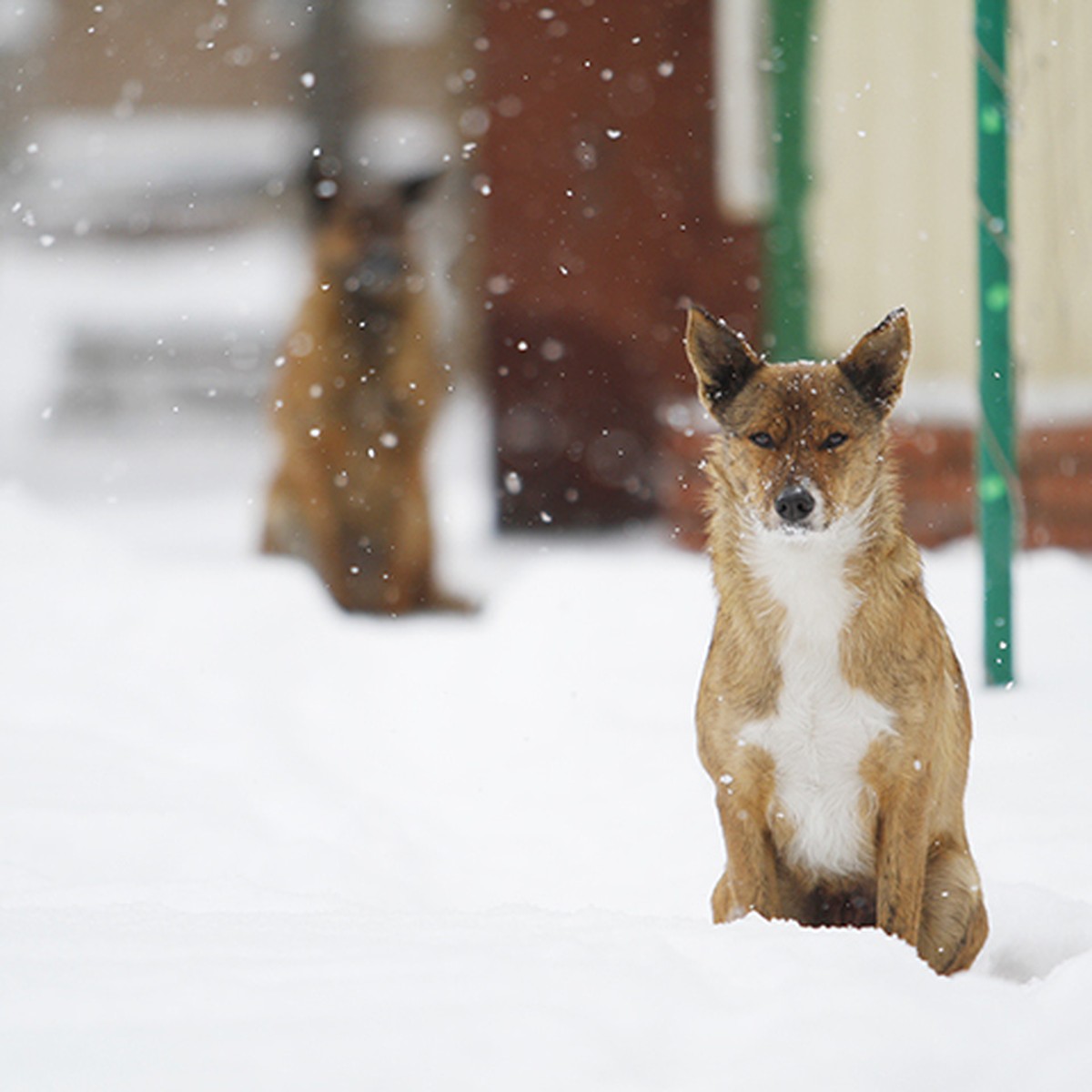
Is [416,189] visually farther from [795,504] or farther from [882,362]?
[795,504]

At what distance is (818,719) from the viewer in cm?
251

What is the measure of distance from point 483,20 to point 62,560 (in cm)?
390

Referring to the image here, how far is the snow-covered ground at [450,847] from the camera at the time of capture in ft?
5.60

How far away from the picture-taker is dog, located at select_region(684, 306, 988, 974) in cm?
251

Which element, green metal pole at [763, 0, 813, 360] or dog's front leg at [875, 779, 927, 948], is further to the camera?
green metal pole at [763, 0, 813, 360]

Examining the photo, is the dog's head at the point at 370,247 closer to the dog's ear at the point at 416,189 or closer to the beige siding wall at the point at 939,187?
the dog's ear at the point at 416,189

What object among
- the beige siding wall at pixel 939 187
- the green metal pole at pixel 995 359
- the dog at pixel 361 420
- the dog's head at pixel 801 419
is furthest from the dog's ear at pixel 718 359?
the dog at pixel 361 420

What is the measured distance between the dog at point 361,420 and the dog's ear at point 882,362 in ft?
12.8

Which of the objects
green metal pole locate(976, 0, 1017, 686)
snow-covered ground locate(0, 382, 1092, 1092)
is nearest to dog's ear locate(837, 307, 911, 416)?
snow-covered ground locate(0, 382, 1092, 1092)

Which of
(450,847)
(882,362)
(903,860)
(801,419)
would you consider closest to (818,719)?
(903,860)

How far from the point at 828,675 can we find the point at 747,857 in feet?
1.12

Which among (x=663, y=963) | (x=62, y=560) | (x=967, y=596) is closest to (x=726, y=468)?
(x=663, y=963)

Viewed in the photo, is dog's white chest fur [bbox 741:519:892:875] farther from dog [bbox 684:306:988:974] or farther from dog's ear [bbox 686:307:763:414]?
dog's ear [bbox 686:307:763:414]

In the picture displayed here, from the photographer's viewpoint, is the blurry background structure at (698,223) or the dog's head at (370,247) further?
the dog's head at (370,247)
